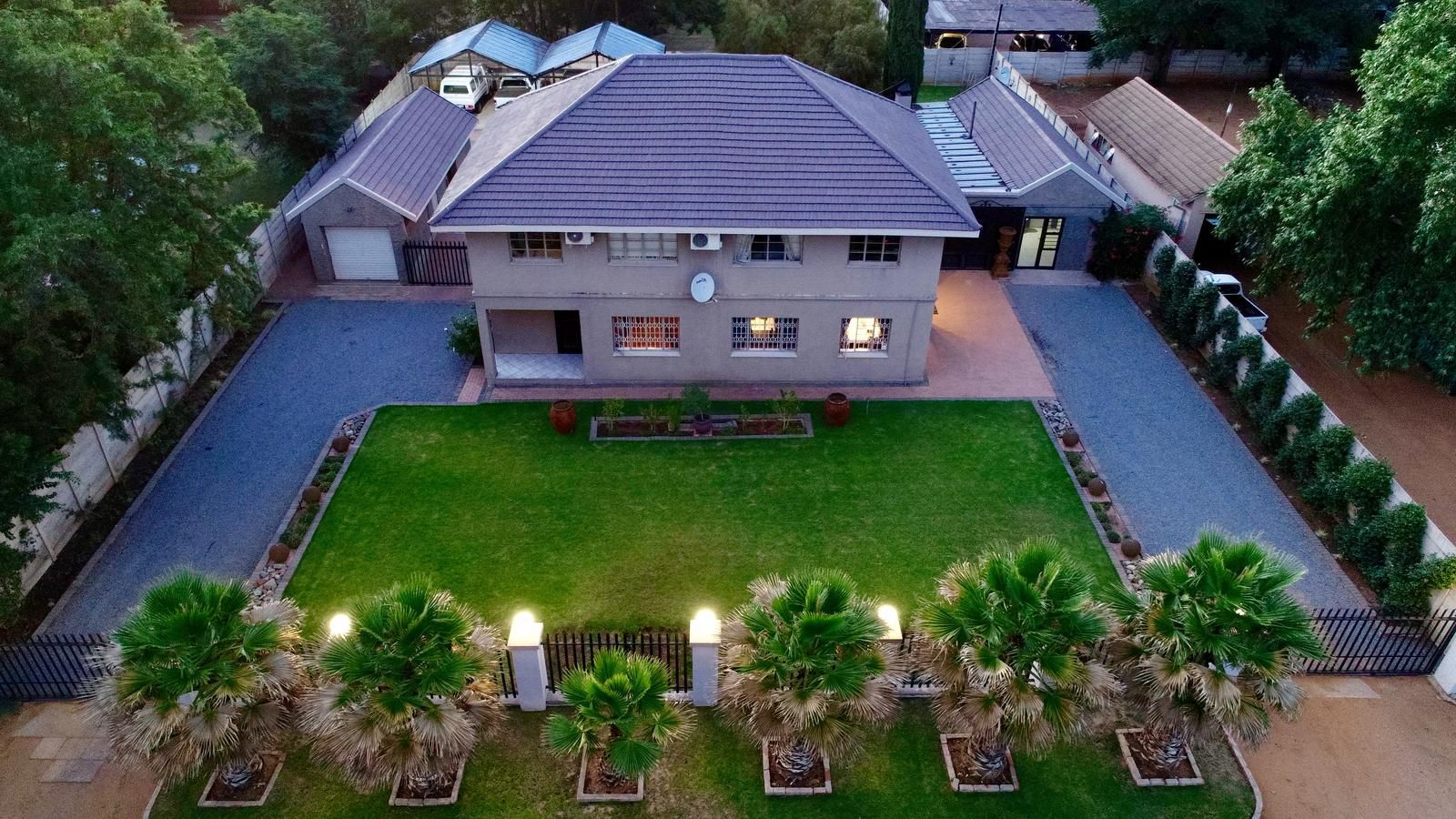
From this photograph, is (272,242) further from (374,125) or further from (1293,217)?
(1293,217)

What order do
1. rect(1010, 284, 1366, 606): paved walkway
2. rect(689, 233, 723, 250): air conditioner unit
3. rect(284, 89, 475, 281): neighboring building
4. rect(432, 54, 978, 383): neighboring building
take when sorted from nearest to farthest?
rect(1010, 284, 1366, 606): paved walkway
rect(432, 54, 978, 383): neighboring building
rect(689, 233, 723, 250): air conditioner unit
rect(284, 89, 475, 281): neighboring building


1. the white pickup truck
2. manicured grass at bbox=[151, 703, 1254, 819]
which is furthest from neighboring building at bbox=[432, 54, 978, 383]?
manicured grass at bbox=[151, 703, 1254, 819]

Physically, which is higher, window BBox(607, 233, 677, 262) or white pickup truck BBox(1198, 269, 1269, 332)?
window BBox(607, 233, 677, 262)

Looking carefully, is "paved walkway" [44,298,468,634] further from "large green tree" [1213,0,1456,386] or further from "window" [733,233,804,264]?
"large green tree" [1213,0,1456,386]

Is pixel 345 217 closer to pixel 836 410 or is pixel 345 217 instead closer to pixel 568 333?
pixel 568 333

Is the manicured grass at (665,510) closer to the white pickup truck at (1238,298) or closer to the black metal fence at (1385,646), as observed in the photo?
the black metal fence at (1385,646)

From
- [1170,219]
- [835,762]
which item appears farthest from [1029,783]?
[1170,219]

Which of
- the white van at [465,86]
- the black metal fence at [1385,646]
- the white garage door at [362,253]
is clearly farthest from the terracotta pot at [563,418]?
the white van at [465,86]
